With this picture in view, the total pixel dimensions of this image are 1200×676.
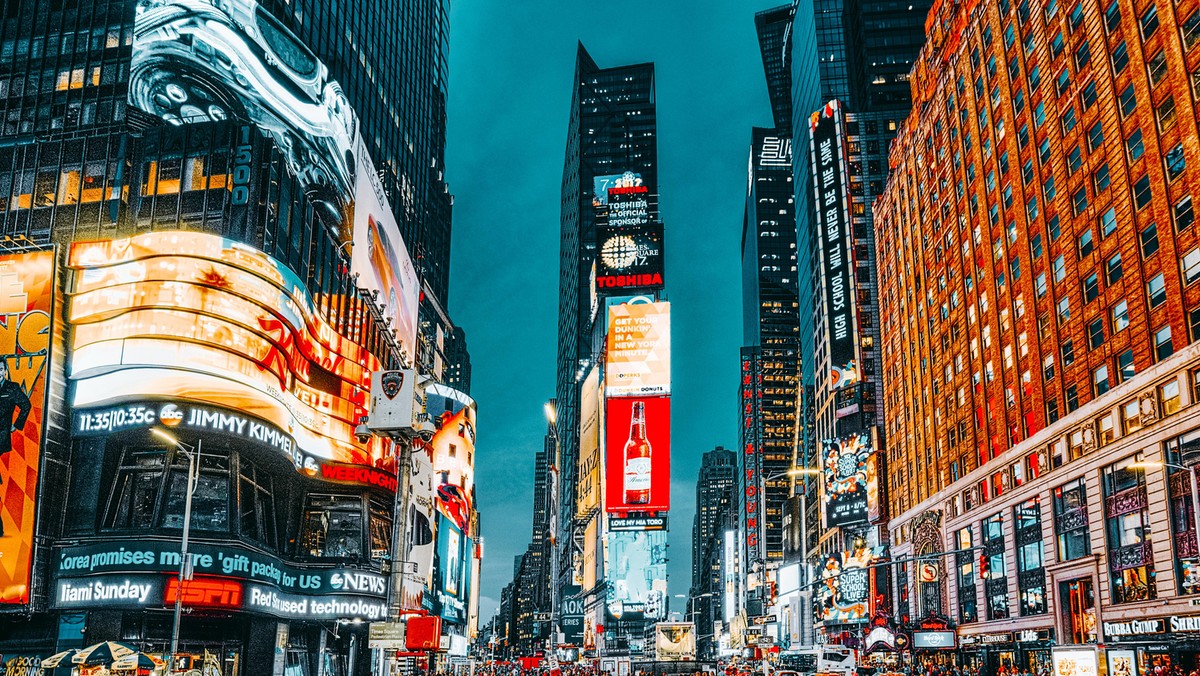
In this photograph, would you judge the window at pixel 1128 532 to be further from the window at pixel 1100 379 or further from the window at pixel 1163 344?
the window at pixel 1163 344

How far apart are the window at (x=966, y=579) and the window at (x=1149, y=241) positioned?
26.7 m

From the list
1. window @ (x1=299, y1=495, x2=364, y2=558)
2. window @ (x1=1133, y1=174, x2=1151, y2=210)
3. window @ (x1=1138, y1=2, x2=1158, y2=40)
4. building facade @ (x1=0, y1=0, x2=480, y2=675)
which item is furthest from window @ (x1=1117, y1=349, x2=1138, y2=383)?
window @ (x1=299, y1=495, x2=364, y2=558)

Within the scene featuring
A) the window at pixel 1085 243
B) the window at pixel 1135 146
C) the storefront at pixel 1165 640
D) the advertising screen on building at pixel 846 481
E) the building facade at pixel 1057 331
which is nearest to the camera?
the storefront at pixel 1165 640

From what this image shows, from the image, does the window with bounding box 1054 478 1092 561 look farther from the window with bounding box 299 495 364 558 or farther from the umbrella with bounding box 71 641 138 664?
the umbrella with bounding box 71 641 138 664

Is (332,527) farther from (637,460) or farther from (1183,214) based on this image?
(637,460)

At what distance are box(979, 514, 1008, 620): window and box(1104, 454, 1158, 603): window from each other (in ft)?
42.0

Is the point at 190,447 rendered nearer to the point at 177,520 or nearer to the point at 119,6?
the point at 177,520

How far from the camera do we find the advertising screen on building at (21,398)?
41219 mm

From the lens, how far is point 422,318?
128m

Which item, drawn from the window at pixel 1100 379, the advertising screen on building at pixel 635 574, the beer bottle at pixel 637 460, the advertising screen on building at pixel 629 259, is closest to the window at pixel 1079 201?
the window at pixel 1100 379

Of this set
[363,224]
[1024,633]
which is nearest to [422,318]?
[363,224]

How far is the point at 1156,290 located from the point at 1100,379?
6438 mm

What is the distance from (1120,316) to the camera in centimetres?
4766

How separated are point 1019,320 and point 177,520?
4793 cm
